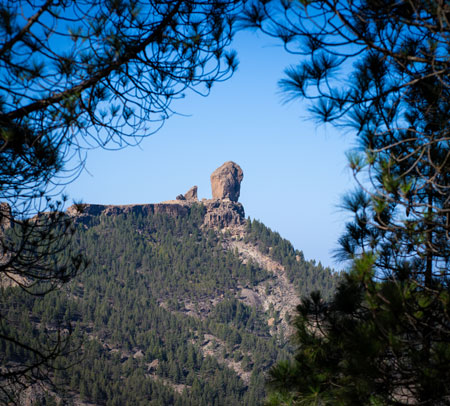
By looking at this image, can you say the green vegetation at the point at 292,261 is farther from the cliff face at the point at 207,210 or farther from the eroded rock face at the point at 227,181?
the eroded rock face at the point at 227,181

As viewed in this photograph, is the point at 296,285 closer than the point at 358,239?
No

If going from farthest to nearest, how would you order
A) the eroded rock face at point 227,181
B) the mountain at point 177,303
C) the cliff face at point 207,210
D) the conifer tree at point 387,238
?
1. the eroded rock face at point 227,181
2. the cliff face at point 207,210
3. the mountain at point 177,303
4. the conifer tree at point 387,238

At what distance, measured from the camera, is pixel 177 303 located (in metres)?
86.6

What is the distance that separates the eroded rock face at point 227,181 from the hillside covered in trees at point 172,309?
5261mm

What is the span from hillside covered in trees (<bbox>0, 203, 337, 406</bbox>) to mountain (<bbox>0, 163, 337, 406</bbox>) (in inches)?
8.1

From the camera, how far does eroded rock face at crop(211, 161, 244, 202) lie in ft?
327

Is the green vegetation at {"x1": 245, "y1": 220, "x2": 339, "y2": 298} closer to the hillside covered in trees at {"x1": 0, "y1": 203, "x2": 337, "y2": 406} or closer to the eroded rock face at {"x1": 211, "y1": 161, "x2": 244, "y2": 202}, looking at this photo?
the hillside covered in trees at {"x1": 0, "y1": 203, "x2": 337, "y2": 406}

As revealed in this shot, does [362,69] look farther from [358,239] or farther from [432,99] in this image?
[358,239]

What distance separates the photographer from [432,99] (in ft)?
10.3

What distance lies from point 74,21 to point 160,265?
93280mm

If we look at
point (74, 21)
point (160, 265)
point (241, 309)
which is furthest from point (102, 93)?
point (160, 265)

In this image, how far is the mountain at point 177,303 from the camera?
189 ft

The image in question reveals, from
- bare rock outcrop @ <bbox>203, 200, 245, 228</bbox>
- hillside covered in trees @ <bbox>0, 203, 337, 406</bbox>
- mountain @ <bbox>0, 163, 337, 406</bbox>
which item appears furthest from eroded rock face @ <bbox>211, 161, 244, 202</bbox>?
hillside covered in trees @ <bbox>0, 203, 337, 406</bbox>

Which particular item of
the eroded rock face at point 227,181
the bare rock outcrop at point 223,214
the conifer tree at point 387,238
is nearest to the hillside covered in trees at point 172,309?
the bare rock outcrop at point 223,214
